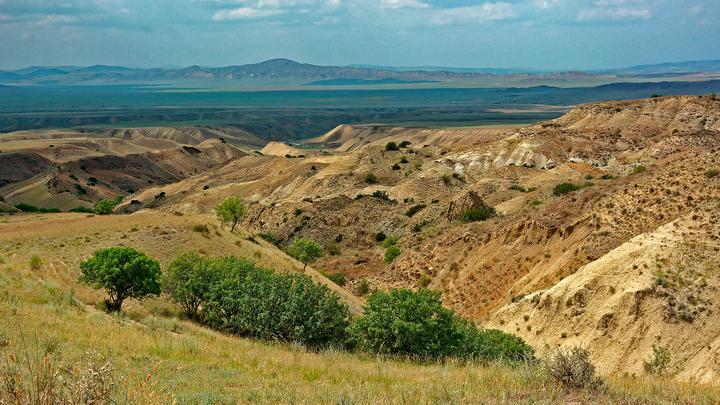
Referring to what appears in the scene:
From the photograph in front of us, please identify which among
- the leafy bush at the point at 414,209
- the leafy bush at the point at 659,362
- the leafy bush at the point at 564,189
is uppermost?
the leafy bush at the point at 564,189

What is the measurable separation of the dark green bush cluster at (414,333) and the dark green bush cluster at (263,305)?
1.37 metres

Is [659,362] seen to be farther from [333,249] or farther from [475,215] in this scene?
[333,249]

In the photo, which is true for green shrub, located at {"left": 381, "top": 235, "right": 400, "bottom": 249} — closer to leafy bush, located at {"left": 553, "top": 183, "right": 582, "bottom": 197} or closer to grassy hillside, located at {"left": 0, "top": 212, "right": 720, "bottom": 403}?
leafy bush, located at {"left": 553, "top": 183, "right": 582, "bottom": 197}

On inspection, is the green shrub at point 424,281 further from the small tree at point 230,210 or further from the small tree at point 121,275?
the small tree at point 121,275

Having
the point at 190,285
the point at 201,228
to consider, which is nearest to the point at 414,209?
the point at 201,228

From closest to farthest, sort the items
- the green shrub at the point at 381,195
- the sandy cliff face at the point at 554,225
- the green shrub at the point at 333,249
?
the sandy cliff face at the point at 554,225
the green shrub at the point at 333,249
the green shrub at the point at 381,195

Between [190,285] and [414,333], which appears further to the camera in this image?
[190,285]

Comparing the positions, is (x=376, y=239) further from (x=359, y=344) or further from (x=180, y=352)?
(x=180, y=352)

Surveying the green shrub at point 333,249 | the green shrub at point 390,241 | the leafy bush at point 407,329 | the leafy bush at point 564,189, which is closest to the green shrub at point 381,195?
the green shrub at point 333,249

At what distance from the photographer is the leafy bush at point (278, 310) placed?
22016 mm

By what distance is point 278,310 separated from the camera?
22.6 m

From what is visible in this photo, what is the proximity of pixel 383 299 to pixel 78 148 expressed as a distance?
511ft

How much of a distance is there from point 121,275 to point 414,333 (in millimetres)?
12595

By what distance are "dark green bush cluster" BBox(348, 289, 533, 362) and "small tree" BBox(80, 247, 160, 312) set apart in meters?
9.50
